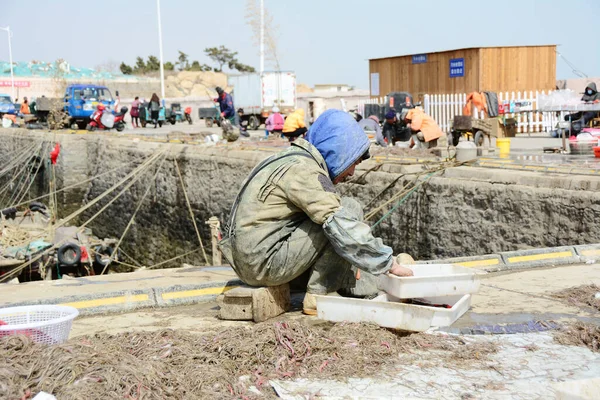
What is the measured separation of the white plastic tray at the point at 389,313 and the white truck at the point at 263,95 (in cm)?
2536

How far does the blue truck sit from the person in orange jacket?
15434mm

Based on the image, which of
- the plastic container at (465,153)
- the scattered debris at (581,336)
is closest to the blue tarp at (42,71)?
the plastic container at (465,153)

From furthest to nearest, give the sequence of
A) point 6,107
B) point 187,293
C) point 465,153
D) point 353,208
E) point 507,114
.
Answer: point 6,107 → point 507,114 → point 465,153 → point 187,293 → point 353,208

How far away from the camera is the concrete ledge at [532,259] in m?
5.75

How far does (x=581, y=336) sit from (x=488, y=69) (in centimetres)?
2186

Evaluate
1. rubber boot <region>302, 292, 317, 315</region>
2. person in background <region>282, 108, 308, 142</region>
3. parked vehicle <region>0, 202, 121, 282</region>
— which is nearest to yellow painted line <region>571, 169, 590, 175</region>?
rubber boot <region>302, 292, 317, 315</region>

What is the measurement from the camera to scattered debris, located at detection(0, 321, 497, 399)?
2.80 metres

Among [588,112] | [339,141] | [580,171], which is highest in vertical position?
[339,141]

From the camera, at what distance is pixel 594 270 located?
5410mm

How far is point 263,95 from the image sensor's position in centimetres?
2958

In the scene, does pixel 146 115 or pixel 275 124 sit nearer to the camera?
pixel 275 124

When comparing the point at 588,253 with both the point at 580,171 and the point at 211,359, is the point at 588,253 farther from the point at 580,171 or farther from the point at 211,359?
the point at 211,359

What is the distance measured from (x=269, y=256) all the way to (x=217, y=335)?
1.91ft

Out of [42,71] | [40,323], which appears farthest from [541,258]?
[42,71]
